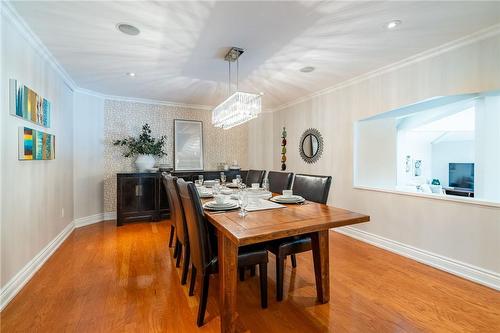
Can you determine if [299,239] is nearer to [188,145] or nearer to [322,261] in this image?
[322,261]

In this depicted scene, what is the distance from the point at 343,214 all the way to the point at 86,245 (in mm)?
3343

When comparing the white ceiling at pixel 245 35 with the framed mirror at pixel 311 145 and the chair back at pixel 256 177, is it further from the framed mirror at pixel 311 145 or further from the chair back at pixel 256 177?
the chair back at pixel 256 177

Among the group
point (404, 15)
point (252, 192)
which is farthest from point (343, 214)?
point (404, 15)

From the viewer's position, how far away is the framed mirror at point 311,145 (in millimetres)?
4227

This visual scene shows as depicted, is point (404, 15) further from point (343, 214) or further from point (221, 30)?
point (343, 214)

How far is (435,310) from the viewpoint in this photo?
182 centimetres

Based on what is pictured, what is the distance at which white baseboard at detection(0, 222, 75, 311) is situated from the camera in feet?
6.17

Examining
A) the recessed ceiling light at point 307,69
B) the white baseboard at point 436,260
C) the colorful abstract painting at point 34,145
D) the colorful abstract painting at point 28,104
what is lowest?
the white baseboard at point 436,260

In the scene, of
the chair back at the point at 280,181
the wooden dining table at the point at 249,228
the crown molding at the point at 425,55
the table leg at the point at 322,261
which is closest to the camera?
the wooden dining table at the point at 249,228

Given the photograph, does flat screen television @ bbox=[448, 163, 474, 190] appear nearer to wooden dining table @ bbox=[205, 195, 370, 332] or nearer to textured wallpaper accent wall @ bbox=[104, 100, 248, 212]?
textured wallpaper accent wall @ bbox=[104, 100, 248, 212]

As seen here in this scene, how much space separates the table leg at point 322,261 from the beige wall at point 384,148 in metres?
1.62

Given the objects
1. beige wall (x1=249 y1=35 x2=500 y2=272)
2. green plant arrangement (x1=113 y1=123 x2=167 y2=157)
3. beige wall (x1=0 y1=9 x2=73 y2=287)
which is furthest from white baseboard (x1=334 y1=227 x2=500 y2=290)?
beige wall (x1=0 y1=9 x2=73 y2=287)

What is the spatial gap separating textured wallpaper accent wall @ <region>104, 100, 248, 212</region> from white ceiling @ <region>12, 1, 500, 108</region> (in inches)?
43.7

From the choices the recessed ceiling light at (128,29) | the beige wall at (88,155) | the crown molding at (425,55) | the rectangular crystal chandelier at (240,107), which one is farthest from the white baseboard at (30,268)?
the crown molding at (425,55)
